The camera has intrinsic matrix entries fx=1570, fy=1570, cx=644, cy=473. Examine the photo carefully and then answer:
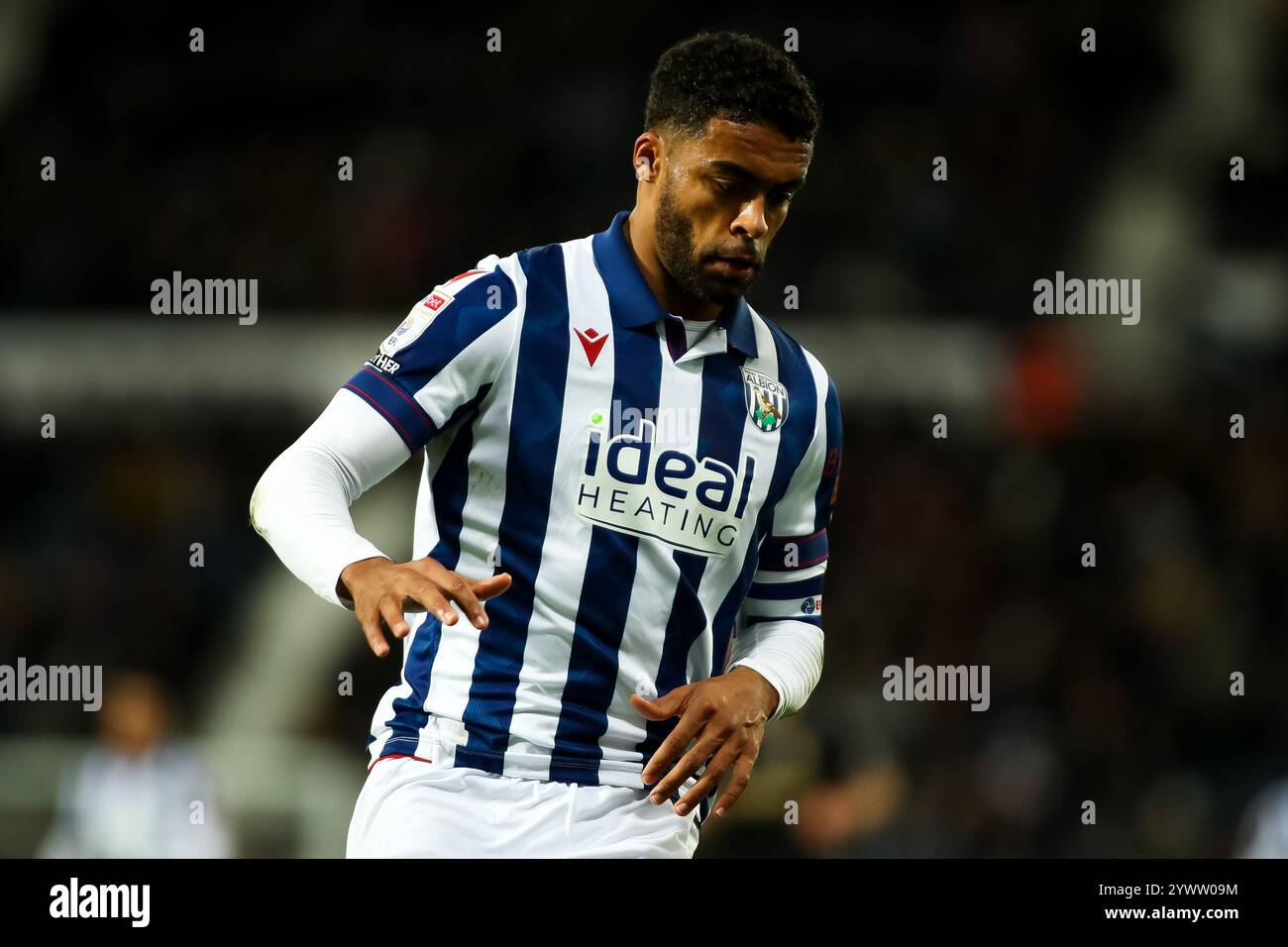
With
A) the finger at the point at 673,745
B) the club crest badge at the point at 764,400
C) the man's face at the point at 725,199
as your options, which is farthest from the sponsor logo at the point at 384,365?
the finger at the point at 673,745

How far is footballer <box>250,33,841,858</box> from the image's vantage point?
2.67 metres

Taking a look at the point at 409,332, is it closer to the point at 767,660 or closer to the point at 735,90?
the point at 735,90

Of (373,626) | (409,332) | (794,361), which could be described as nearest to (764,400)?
(794,361)

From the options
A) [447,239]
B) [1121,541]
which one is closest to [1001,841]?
[1121,541]

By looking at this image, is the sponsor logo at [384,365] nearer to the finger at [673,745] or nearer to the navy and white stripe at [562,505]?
the navy and white stripe at [562,505]

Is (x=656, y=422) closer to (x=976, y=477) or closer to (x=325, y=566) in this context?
(x=325, y=566)

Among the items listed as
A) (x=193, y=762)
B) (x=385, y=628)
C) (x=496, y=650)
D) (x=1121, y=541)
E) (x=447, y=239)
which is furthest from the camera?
(x=447, y=239)

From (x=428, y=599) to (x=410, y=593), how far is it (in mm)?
40

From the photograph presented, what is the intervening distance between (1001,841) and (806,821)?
3.04 feet

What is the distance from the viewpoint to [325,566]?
8.03ft

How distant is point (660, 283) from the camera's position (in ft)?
9.60

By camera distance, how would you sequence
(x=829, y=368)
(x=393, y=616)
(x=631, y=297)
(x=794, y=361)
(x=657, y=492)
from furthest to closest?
(x=829, y=368) → (x=794, y=361) → (x=631, y=297) → (x=657, y=492) → (x=393, y=616)

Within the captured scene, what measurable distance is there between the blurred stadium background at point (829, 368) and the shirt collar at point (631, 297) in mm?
3717

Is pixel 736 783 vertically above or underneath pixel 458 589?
underneath
